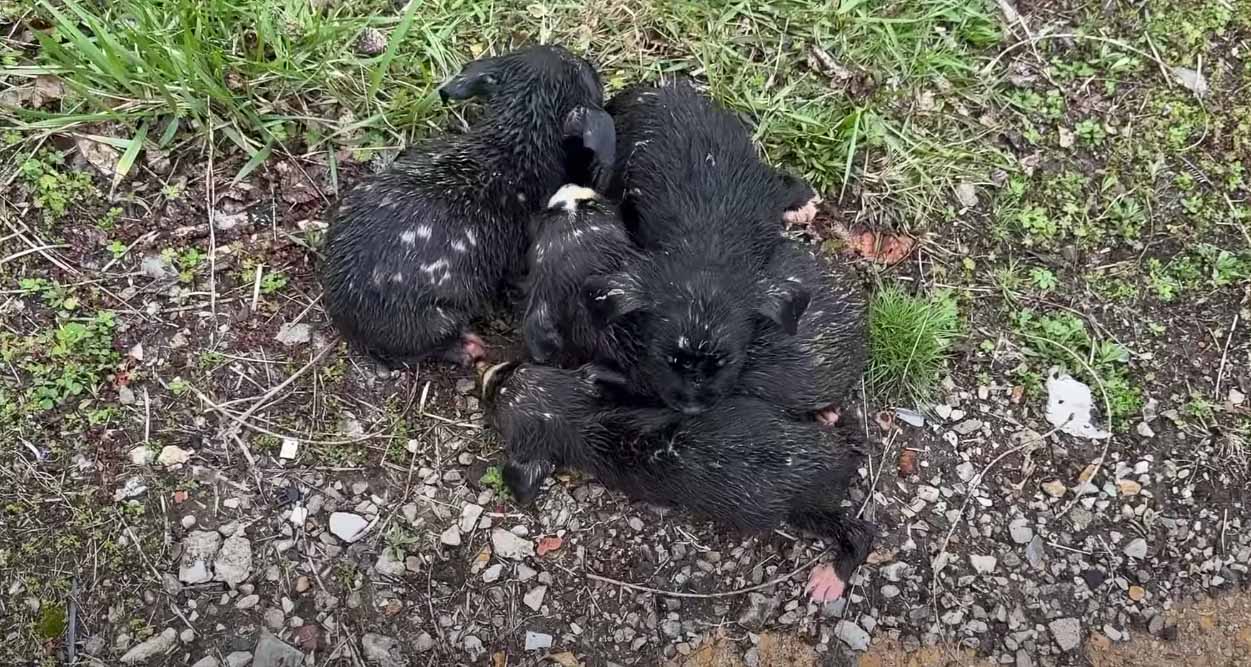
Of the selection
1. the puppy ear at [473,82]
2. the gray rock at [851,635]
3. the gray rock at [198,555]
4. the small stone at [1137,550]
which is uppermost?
the puppy ear at [473,82]

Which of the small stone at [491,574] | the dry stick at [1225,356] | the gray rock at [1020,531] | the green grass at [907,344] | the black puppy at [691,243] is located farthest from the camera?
the dry stick at [1225,356]

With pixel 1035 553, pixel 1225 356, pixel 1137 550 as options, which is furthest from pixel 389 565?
pixel 1225 356

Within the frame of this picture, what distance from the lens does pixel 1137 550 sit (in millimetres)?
4312

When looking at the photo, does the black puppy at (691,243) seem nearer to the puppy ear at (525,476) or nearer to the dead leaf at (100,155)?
the puppy ear at (525,476)

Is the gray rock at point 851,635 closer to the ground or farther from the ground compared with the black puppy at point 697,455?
closer to the ground

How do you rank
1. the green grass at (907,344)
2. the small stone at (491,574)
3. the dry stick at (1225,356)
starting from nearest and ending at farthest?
1. the small stone at (491,574)
2. the green grass at (907,344)
3. the dry stick at (1225,356)

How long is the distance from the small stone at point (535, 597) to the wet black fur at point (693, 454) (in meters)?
0.42

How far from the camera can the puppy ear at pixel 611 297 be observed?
3918 millimetres

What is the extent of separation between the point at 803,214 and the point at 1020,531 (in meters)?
1.89

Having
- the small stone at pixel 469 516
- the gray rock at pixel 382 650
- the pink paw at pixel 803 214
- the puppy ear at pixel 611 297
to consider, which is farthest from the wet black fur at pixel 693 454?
the pink paw at pixel 803 214

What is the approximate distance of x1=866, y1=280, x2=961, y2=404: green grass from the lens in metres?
4.45

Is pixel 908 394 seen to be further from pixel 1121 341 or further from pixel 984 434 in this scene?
pixel 1121 341

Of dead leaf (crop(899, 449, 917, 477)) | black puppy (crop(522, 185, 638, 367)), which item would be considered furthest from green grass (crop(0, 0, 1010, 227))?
dead leaf (crop(899, 449, 917, 477))

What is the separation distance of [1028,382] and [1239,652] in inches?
59.5
